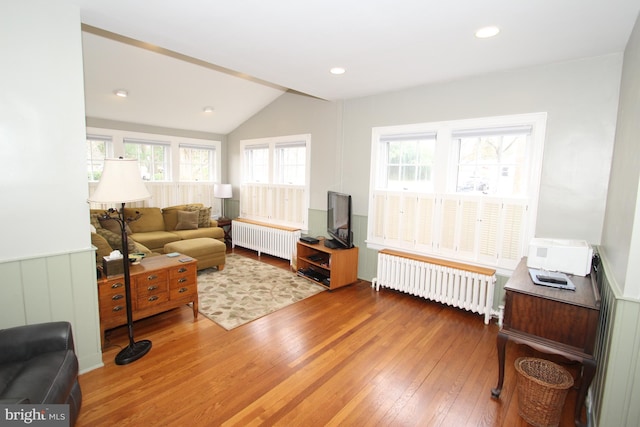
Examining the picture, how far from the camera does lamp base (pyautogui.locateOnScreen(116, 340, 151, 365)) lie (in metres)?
2.39

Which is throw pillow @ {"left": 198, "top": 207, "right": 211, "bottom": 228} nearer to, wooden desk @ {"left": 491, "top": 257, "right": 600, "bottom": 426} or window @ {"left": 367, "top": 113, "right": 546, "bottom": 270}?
window @ {"left": 367, "top": 113, "right": 546, "bottom": 270}

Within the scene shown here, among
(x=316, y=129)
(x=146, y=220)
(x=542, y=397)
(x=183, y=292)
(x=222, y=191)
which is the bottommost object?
(x=542, y=397)

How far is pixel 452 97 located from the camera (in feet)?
11.2

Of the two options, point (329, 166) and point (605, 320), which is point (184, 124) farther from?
point (605, 320)

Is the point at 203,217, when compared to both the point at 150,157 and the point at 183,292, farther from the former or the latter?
the point at 183,292

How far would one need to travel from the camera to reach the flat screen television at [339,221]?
12.9 feet

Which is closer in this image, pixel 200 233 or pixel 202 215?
pixel 200 233

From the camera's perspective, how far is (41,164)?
1.99 meters

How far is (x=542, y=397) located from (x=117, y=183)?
3062 mm

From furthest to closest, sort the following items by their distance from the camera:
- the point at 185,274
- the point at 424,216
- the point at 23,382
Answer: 1. the point at 424,216
2. the point at 185,274
3. the point at 23,382

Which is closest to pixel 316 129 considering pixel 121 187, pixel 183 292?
pixel 183 292

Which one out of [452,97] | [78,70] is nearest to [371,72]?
[452,97]

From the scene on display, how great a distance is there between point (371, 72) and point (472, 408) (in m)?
2.96

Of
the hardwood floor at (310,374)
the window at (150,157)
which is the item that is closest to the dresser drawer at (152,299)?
the hardwood floor at (310,374)
